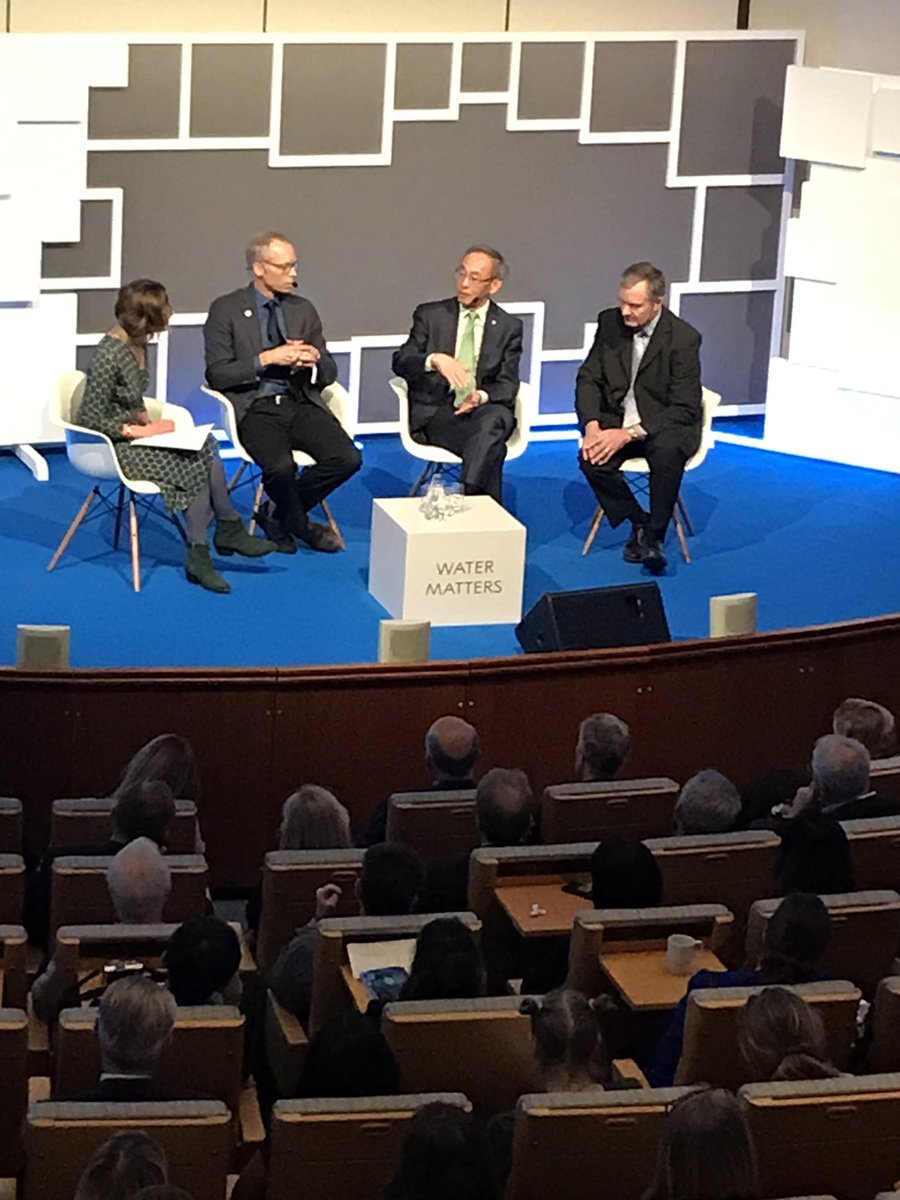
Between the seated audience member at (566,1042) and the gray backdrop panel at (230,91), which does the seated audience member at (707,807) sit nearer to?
the seated audience member at (566,1042)

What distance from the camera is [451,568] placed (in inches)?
327

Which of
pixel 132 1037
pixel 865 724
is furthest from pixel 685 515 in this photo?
pixel 132 1037

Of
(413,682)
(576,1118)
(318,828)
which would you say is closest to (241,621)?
(413,682)

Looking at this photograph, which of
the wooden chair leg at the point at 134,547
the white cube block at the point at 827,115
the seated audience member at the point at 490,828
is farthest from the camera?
the white cube block at the point at 827,115

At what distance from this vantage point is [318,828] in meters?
5.21

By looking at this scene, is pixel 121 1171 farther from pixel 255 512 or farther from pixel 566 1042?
pixel 255 512

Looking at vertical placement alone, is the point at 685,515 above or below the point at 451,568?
above

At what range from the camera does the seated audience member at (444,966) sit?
13.9 ft

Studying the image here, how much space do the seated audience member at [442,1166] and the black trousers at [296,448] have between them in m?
5.59

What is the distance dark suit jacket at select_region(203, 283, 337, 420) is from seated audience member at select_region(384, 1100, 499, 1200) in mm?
5810

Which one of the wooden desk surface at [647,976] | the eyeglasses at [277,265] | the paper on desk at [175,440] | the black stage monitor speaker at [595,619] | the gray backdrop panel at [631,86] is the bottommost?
the wooden desk surface at [647,976]

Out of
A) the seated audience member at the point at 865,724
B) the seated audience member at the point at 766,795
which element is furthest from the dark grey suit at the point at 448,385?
the seated audience member at the point at 766,795

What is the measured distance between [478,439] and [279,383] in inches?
32.9

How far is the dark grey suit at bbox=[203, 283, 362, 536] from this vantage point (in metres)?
8.87
